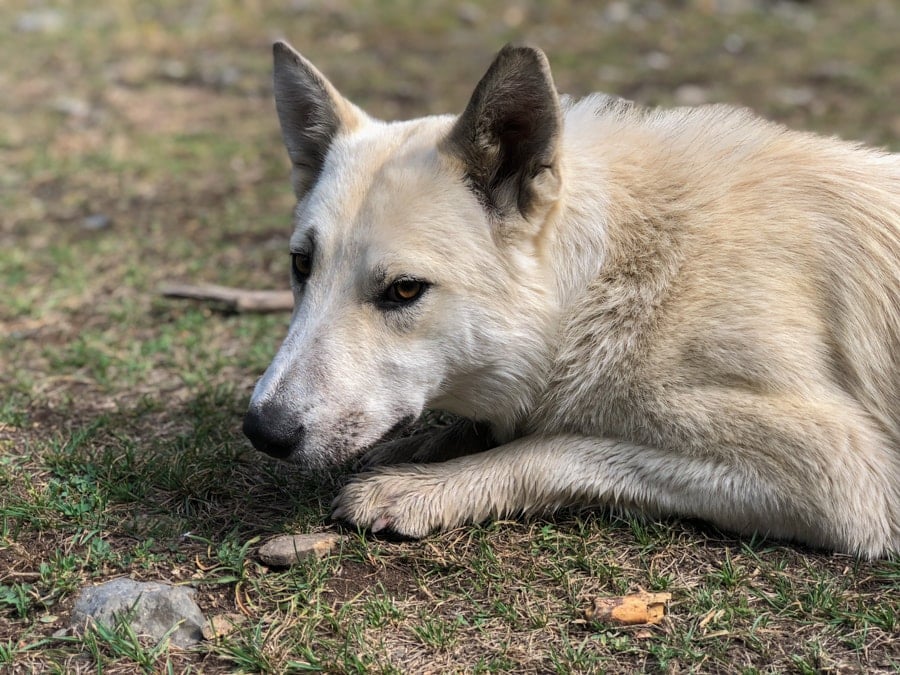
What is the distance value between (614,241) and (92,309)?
368 centimetres

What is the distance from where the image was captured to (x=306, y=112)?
4.02m

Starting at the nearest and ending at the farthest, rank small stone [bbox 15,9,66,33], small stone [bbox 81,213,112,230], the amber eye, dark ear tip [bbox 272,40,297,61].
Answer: the amber eye → dark ear tip [bbox 272,40,297,61] → small stone [bbox 81,213,112,230] → small stone [bbox 15,9,66,33]

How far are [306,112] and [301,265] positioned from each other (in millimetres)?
798

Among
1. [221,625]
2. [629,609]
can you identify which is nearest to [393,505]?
[221,625]

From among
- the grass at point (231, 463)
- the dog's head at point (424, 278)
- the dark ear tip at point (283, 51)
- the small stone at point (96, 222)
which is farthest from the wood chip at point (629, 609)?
the small stone at point (96, 222)

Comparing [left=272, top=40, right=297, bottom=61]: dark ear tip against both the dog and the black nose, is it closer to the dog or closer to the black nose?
the dog

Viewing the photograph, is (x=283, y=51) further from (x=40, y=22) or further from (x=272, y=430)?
(x=40, y=22)

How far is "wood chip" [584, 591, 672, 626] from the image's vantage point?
9.89 feet

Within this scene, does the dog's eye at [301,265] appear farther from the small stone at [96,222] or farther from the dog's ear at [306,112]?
the small stone at [96,222]

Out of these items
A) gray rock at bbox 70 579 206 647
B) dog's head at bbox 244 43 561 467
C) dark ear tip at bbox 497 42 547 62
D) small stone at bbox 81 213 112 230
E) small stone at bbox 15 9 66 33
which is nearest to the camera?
gray rock at bbox 70 579 206 647

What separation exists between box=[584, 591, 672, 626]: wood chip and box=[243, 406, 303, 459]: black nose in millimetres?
1148

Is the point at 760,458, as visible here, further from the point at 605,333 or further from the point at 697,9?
the point at 697,9

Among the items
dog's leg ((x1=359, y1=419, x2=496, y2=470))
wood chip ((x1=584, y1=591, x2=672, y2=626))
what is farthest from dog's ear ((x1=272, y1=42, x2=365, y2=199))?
wood chip ((x1=584, y1=591, x2=672, y2=626))

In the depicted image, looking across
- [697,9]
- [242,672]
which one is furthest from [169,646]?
[697,9]
